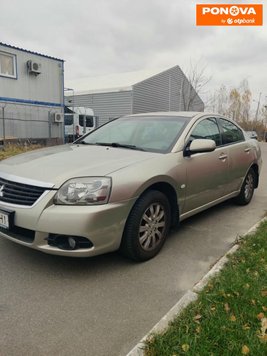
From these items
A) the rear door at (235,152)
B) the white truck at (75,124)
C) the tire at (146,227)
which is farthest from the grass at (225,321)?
the white truck at (75,124)

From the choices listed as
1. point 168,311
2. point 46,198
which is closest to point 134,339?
point 168,311

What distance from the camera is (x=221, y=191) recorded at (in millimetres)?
4699

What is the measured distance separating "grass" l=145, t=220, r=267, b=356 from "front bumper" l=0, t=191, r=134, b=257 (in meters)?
0.95

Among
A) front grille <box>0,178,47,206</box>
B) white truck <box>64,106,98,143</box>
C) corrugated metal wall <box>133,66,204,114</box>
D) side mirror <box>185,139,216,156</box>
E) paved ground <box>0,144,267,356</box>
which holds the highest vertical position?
corrugated metal wall <box>133,66,204,114</box>

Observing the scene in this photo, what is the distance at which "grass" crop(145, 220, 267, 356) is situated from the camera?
2.04m

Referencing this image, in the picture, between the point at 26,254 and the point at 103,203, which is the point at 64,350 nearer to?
the point at 103,203

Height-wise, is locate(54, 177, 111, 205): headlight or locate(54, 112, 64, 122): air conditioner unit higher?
locate(54, 112, 64, 122): air conditioner unit

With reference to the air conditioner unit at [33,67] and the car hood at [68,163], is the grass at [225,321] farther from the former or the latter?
the air conditioner unit at [33,67]

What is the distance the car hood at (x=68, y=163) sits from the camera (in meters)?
3.03

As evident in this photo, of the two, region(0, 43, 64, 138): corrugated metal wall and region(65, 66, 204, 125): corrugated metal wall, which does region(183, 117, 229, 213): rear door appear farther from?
region(65, 66, 204, 125): corrugated metal wall

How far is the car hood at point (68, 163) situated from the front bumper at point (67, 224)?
261mm

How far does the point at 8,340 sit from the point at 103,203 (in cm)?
125

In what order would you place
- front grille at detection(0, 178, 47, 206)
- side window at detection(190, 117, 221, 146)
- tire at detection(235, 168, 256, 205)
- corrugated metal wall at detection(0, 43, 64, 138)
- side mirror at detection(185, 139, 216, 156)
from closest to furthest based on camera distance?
front grille at detection(0, 178, 47, 206) → side mirror at detection(185, 139, 216, 156) → side window at detection(190, 117, 221, 146) → tire at detection(235, 168, 256, 205) → corrugated metal wall at detection(0, 43, 64, 138)

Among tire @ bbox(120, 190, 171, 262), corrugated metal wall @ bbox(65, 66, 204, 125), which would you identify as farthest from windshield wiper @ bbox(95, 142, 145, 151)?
corrugated metal wall @ bbox(65, 66, 204, 125)
